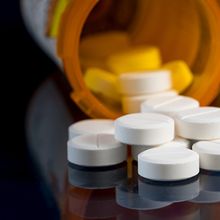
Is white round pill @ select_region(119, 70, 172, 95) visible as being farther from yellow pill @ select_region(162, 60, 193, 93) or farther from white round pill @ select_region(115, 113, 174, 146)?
white round pill @ select_region(115, 113, 174, 146)

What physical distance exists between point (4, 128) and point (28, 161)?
6.1 inches

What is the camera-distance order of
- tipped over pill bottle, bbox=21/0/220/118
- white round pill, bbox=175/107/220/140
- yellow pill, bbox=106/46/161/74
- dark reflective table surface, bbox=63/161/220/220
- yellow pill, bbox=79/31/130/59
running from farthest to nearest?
yellow pill, bbox=79/31/130/59
yellow pill, bbox=106/46/161/74
tipped over pill bottle, bbox=21/0/220/118
white round pill, bbox=175/107/220/140
dark reflective table surface, bbox=63/161/220/220

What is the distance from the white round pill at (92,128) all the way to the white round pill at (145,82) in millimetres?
72

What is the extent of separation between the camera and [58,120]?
2.97 ft

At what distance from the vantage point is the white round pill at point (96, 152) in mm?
680

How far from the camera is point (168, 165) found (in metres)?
0.63

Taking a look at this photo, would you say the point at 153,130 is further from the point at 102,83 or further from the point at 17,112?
the point at 17,112

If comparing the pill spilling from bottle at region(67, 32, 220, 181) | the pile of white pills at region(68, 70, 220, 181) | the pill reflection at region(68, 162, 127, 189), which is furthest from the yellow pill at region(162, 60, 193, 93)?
the pill reflection at region(68, 162, 127, 189)

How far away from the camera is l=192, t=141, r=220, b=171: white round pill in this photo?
661mm

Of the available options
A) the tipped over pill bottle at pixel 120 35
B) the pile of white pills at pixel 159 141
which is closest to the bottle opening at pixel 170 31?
the tipped over pill bottle at pixel 120 35

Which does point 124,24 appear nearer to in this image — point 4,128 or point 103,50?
point 103,50

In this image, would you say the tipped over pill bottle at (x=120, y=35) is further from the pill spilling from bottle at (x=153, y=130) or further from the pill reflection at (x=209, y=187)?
the pill reflection at (x=209, y=187)

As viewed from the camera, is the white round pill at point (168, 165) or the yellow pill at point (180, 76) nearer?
the white round pill at point (168, 165)

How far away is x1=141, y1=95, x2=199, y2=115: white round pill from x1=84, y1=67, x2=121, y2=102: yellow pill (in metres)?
0.08
